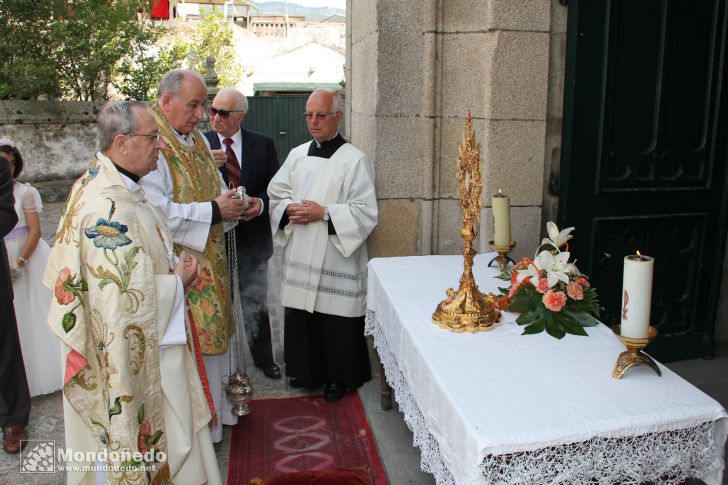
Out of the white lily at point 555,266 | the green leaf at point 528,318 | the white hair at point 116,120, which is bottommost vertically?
the green leaf at point 528,318

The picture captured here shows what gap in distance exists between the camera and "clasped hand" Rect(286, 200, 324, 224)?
387 centimetres

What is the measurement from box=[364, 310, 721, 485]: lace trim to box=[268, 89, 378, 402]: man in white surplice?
197 centimetres

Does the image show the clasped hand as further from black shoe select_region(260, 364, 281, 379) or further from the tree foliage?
the tree foliage

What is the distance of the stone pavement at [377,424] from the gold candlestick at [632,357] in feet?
3.32

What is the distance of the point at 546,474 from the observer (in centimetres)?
191

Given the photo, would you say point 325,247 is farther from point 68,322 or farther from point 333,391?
point 68,322

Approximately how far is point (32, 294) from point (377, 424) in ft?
7.94

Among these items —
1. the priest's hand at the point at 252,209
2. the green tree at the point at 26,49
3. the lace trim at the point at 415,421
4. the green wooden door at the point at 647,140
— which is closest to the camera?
the lace trim at the point at 415,421

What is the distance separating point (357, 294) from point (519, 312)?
151 cm

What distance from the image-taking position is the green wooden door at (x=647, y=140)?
150 inches

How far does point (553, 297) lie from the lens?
2.53m

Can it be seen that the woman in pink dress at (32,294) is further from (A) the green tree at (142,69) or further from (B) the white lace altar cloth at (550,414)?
(A) the green tree at (142,69)

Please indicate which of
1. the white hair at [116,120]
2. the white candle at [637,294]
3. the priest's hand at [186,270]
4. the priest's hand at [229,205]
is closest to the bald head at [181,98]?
the priest's hand at [229,205]

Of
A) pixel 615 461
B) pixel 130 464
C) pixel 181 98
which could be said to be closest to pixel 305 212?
pixel 181 98
